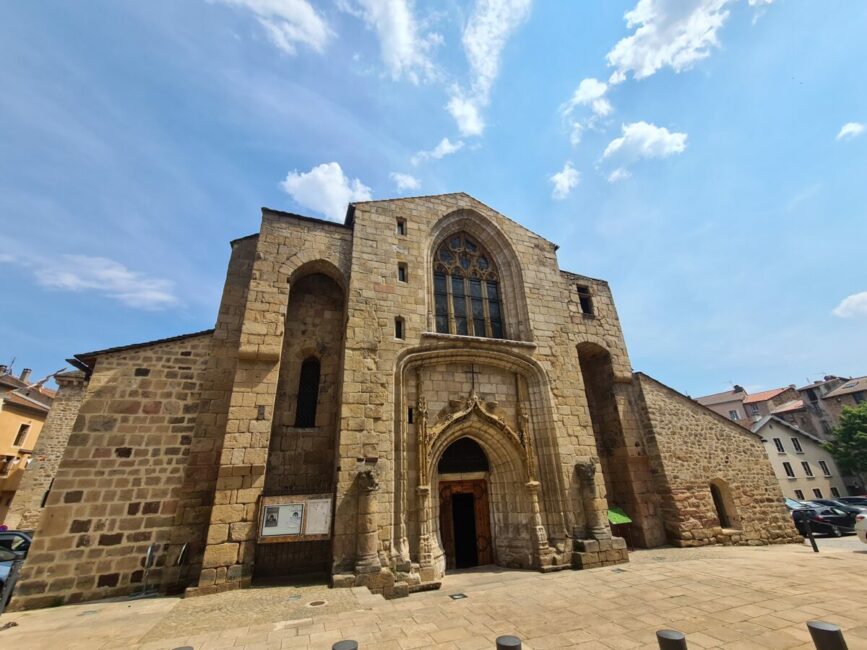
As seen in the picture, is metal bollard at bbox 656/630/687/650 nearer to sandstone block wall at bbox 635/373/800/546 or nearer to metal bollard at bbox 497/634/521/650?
metal bollard at bbox 497/634/521/650

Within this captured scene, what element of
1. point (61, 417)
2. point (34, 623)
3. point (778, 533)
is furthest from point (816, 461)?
point (61, 417)

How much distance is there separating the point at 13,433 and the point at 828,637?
30723mm

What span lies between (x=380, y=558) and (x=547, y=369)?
6.48 metres

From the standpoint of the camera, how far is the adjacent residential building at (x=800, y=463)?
28.0 meters

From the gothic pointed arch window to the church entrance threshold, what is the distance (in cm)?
432

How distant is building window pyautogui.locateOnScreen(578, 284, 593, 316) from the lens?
12.7 metres

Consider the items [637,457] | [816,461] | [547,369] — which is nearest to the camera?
[547,369]

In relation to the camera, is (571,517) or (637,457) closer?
(571,517)

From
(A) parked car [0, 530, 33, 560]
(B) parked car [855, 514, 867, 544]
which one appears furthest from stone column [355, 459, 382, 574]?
(B) parked car [855, 514, 867, 544]

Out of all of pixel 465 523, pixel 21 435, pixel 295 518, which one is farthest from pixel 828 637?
pixel 21 435

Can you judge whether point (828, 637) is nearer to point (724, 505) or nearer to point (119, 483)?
point (119, 483)

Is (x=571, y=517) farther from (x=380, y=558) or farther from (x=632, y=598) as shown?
(x=380, y=558)

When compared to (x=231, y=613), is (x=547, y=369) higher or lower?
higher

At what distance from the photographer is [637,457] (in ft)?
Result: 37.5
